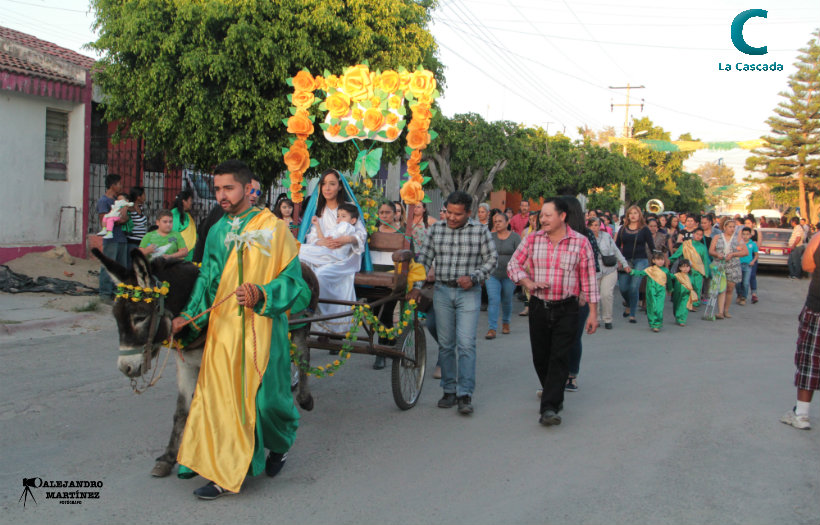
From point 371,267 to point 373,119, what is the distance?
154 cm

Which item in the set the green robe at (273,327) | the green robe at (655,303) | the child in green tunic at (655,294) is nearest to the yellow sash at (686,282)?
the child in green tunic at (655,294)

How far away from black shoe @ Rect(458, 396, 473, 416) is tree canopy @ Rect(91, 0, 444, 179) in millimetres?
9207

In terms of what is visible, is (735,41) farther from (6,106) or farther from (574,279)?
(6,106)

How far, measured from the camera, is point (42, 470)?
15.5 feet

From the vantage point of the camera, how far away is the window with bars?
14773 mm

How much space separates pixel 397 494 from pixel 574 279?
267 cm

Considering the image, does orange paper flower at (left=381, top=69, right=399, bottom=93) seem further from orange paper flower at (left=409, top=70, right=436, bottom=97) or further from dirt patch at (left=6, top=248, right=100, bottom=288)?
dirt patch at (left=6, top=248, right=100, bottom=288)

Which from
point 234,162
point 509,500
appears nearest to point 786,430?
point 509,500

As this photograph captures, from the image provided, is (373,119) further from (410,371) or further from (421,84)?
(410,371)

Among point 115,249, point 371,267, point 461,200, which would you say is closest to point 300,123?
point 371,267

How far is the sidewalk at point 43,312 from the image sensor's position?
30.9 feet

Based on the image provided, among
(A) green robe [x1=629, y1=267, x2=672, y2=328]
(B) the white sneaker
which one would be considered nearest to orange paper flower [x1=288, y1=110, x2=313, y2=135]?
(B) the white sneaker

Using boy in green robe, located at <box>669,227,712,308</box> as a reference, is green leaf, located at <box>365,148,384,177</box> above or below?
above

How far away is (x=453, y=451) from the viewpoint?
5547 mm
